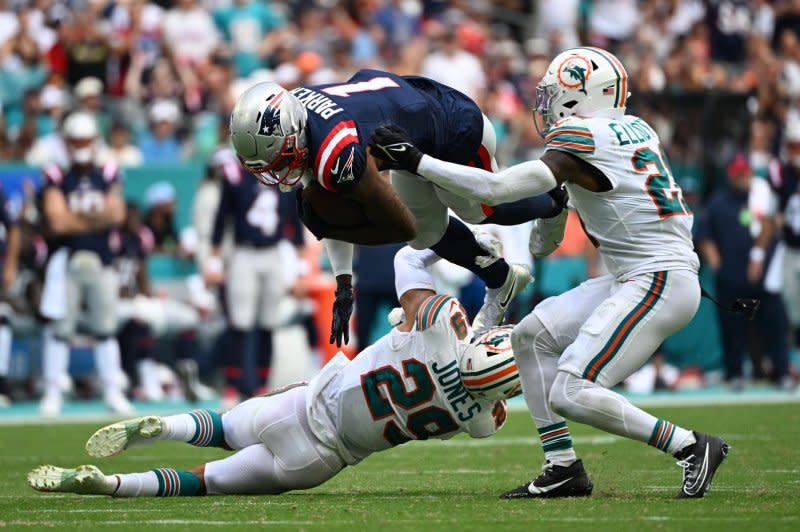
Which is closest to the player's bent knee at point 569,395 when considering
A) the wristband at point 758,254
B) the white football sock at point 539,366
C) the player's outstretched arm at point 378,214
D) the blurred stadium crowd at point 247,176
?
the white football sock at point 539,366

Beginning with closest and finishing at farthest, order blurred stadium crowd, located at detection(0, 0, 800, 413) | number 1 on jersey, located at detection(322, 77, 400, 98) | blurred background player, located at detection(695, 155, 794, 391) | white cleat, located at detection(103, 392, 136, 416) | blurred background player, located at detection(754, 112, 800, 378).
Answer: number 1 on jersey, located at detection(322, 77, 400, 98) → white cleat, located at detection(103, 392, 136, 416) → blurred stadium crowd, located at detection(0, 0, 800, 413) → blurred background player, located at detection(695, 155, 794, 391) → blurred background player, located at detection(754, 112, 800, 378)

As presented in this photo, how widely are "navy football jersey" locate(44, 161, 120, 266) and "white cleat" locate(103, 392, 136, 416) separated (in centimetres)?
110

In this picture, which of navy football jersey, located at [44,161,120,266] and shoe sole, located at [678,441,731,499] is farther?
navy football jersey, located at [44,161,120,266]

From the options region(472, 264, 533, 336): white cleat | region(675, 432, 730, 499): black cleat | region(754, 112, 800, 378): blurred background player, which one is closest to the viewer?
region(675, 432, 730, 499): black cleat

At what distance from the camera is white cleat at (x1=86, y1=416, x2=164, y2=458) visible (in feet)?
19.4

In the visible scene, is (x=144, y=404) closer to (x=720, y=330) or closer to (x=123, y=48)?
(x=123, y=48)

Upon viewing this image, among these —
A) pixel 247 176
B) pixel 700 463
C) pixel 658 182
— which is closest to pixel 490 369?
pixel 700 463

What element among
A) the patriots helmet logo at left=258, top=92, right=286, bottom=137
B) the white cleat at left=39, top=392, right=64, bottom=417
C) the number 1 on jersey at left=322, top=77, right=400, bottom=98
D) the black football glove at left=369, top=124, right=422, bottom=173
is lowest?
the white cleat at left=39, top=392, right=64, bottom=417

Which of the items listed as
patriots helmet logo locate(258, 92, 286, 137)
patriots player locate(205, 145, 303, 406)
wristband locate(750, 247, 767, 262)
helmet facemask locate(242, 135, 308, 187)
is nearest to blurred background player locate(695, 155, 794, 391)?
wristband locate(750, 247, 767, 262)

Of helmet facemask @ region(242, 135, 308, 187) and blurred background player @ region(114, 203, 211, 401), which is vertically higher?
helmet facemask @ region(242, 135, 308, 187)

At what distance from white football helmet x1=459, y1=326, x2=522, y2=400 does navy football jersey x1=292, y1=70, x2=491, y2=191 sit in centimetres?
86

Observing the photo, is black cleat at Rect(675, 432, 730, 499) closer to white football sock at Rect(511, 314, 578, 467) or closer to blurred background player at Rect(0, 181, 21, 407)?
white football sock at Rect(511, 314, 578, 467)

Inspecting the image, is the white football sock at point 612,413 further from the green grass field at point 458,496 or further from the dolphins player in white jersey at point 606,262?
the green grass field at point 458,496

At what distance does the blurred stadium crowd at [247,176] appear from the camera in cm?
1209
